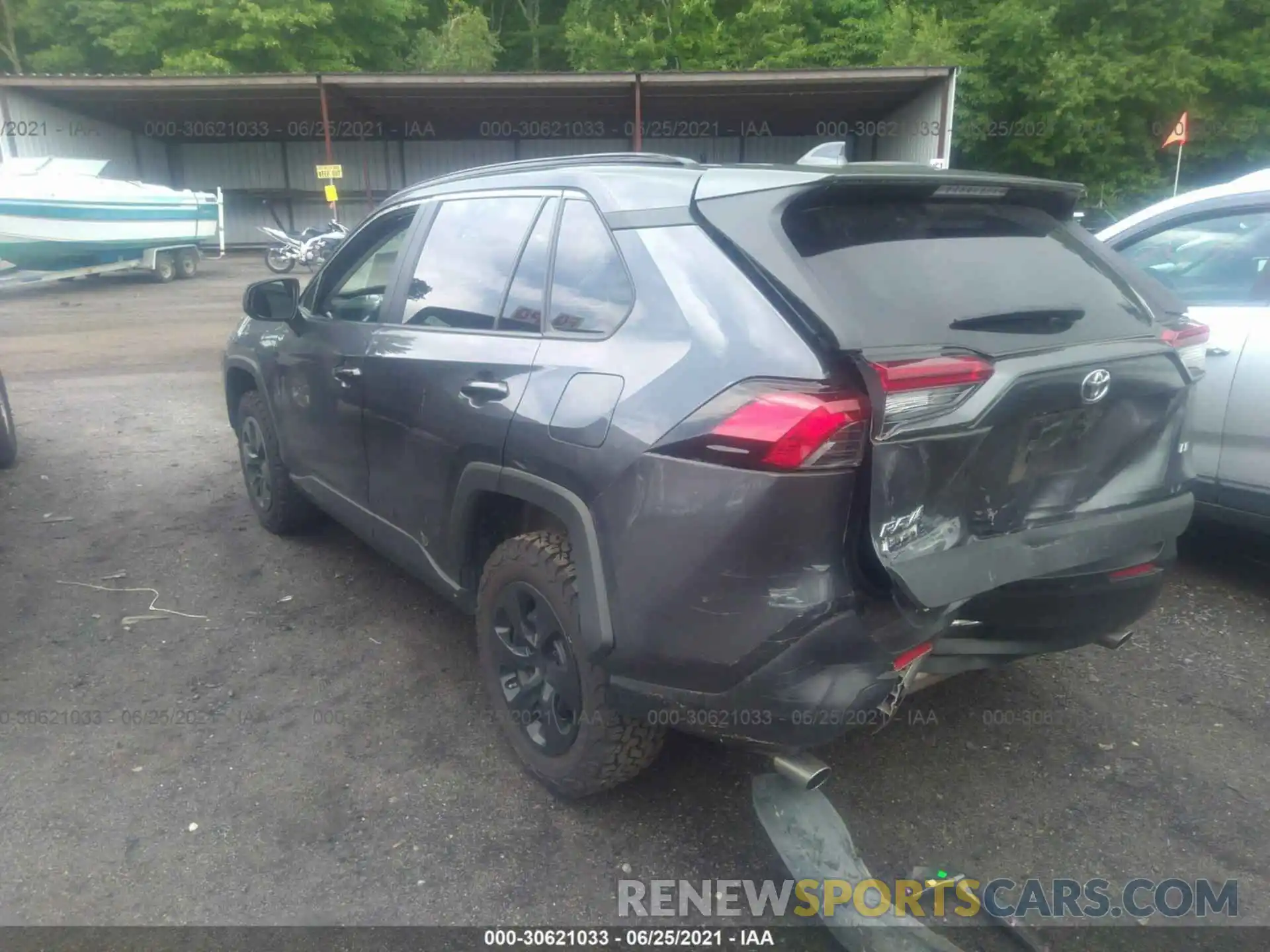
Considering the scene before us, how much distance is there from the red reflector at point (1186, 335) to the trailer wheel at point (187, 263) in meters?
21.8

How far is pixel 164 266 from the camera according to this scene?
20.1 metres

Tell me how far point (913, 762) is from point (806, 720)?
3.48 ft

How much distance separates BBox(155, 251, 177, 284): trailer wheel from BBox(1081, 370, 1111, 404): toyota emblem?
69.0ft

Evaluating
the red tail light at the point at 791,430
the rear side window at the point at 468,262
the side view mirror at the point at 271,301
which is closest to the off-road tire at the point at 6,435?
the side view mirror at the point at 271,301

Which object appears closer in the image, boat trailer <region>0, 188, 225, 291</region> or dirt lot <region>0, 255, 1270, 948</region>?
dirt lot <region>0, 255, 1270, 948</region>

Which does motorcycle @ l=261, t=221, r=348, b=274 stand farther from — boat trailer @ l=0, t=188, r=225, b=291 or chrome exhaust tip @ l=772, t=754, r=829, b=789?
chrome exhaust tip @ l=772, t=754, r=829, b=789

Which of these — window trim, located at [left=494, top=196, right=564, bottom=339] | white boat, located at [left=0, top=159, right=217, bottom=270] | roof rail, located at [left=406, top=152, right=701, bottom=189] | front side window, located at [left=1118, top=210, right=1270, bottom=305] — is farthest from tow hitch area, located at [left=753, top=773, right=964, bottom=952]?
white boat, located at [left=0, top=159, right=217, bottom=270]

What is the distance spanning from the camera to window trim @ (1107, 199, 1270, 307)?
14.1 feet

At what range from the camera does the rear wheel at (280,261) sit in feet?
67.9

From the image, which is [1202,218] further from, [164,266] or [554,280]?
[164,266]

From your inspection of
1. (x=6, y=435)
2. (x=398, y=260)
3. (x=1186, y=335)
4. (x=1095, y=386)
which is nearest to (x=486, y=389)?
(x=398, y=260)

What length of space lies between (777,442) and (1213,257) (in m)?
3.57

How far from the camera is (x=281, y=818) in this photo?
2947mm

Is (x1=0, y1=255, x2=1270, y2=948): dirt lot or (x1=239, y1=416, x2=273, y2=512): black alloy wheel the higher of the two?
(x1=239, y1=416, x2=273, y2=512): black alloy wheel
